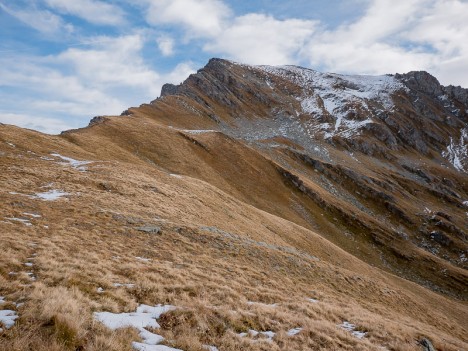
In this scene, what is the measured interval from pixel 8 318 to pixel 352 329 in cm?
1315

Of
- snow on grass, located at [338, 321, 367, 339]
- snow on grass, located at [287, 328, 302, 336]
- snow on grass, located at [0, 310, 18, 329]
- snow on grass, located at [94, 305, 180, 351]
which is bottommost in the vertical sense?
snow on grass, located at [338, 321, 367, 339]

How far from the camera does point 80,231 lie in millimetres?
18000

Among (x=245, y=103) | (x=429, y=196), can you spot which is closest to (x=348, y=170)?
(x=429, y=196)

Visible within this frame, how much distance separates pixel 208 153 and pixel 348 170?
4960 centimetres

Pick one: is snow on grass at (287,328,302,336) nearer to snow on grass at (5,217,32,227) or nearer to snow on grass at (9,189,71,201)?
snow on grass at (5,217,32,227)

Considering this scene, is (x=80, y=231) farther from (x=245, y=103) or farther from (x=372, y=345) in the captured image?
(x=245, y=103)

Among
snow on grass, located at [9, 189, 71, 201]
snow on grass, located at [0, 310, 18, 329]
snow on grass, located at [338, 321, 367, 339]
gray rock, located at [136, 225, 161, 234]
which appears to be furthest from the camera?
snow on grass, located at [9, 189, 71, 201]

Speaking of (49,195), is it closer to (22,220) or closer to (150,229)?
(22,220)

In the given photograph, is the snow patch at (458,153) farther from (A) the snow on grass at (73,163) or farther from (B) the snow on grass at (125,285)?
(B) the snow on grass at (125,285)

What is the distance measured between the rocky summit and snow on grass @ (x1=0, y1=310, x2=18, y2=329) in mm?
24

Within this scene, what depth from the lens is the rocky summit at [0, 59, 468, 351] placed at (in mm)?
9680

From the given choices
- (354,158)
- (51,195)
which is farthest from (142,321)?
(354,158)

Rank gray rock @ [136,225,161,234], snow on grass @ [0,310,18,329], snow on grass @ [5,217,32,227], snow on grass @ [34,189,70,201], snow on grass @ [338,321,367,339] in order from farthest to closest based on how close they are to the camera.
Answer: snow on grass @ [34,189,70,201] < gray rock @ [136,225,161,234] < snow on grass @ [5,217,32,227] < snow on grass @ [338,321,367,339] < snow on grass @ [0,310,18,329]

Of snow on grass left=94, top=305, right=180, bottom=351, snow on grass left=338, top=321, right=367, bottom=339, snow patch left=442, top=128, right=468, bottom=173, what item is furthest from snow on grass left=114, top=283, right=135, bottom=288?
snow patch left=442, top=128, right=468, bottom=173
